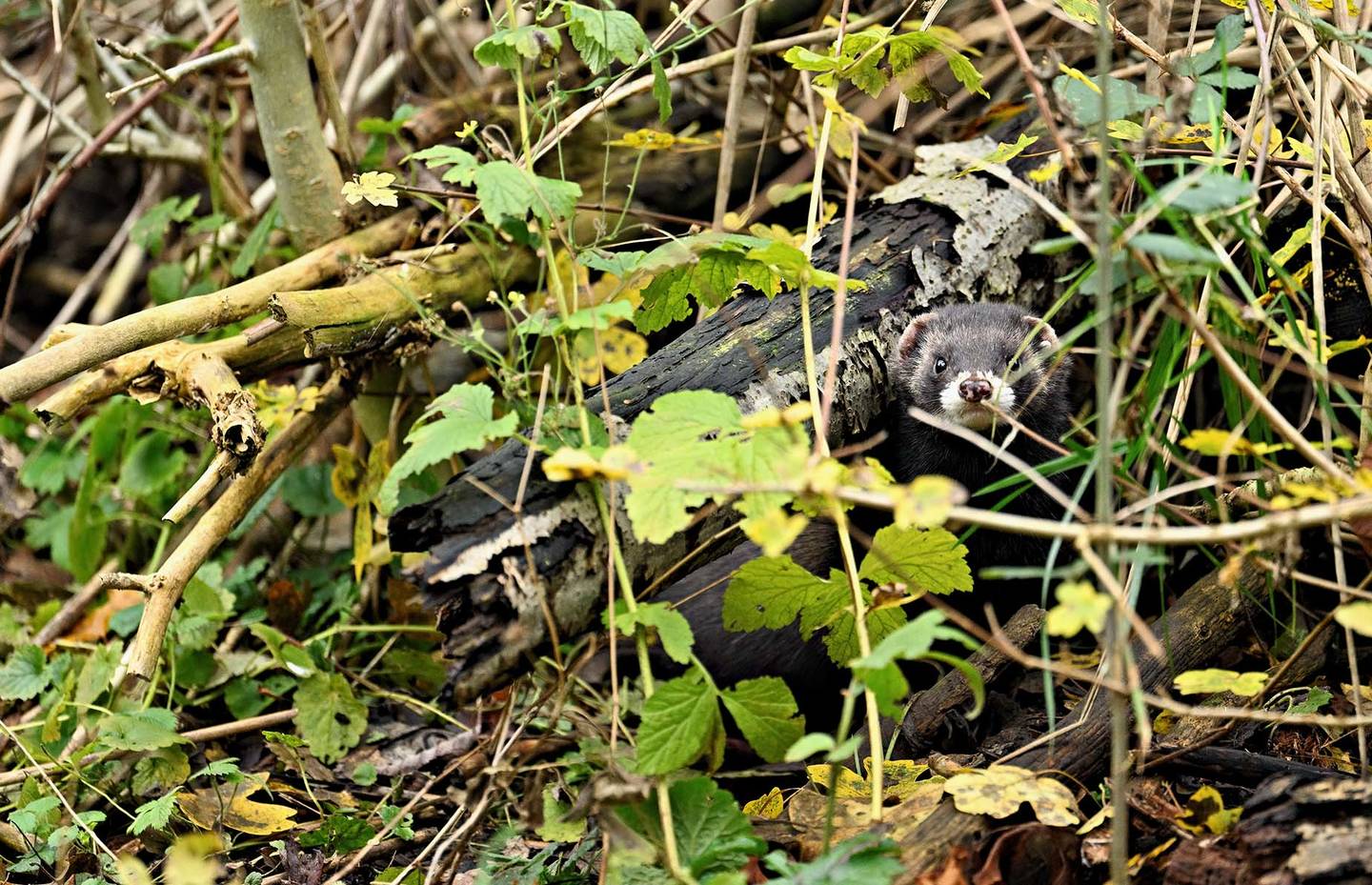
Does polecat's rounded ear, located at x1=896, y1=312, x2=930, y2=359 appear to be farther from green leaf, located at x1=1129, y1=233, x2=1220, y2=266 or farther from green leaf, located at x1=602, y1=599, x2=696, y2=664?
green leaf, located at x1=1129, y1=233, x2=1220, y2=266

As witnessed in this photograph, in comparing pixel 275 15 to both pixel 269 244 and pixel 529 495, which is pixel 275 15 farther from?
pixel 529 495

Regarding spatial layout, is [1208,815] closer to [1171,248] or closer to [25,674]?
[1171,248]

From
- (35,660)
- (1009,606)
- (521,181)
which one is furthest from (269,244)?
(1009,606)

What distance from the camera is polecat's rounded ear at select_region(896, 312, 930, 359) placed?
11.2 ft

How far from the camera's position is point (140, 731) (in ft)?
9.63

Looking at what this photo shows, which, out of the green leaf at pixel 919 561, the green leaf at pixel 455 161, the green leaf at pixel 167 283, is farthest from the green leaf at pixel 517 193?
the green leaf at pixel 167 283

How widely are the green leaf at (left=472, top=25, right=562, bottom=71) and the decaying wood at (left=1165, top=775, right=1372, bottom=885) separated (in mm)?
1820

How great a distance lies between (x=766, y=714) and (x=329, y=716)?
1519 mm

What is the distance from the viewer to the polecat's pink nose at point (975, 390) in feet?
10.1

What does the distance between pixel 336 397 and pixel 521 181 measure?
152 cm

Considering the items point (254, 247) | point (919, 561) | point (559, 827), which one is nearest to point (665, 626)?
point (919, 561)

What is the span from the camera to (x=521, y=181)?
2283 mm

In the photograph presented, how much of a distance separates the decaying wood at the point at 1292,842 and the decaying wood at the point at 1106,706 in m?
0.34

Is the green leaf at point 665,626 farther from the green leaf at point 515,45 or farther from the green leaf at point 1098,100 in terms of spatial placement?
the green leaf at point 1098,100
